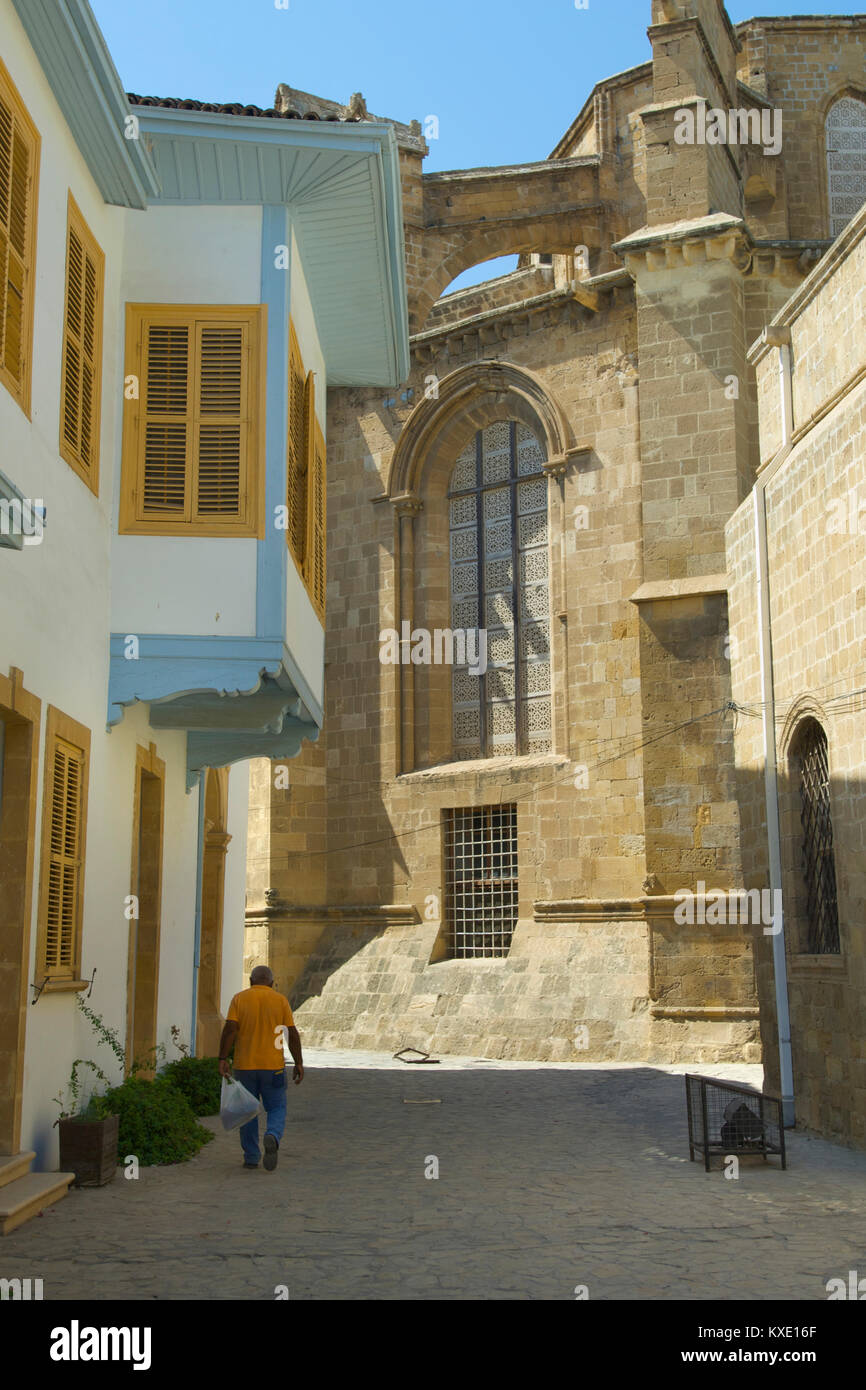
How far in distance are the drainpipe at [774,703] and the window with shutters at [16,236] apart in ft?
21.8

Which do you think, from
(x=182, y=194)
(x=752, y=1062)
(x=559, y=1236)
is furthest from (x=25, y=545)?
(x=752, y=1062)

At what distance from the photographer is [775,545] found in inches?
480

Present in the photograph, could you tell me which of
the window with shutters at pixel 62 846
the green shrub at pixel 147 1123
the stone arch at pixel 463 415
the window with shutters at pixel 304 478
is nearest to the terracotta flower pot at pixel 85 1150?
the green shrub at pixel 147 1123

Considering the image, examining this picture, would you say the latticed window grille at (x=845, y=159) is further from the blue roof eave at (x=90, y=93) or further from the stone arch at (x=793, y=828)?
the blue roof eave at (x=90, y=93)

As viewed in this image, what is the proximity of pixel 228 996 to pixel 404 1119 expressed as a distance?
4.20 m

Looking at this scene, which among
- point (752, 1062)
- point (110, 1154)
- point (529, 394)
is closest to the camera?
point (110, 1154)

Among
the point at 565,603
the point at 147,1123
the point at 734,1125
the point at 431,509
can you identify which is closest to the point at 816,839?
the point at 734,1125

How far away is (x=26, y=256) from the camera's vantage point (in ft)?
25.4

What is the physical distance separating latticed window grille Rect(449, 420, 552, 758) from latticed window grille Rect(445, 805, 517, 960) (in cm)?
121

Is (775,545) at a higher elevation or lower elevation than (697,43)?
lower

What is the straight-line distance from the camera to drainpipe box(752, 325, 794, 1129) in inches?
457

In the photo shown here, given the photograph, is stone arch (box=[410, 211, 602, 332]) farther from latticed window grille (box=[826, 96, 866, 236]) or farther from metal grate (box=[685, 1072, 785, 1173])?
metal grate (box=[685, 1072, 785, 1173])

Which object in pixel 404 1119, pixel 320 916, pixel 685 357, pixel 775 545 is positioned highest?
pixel 685 357
